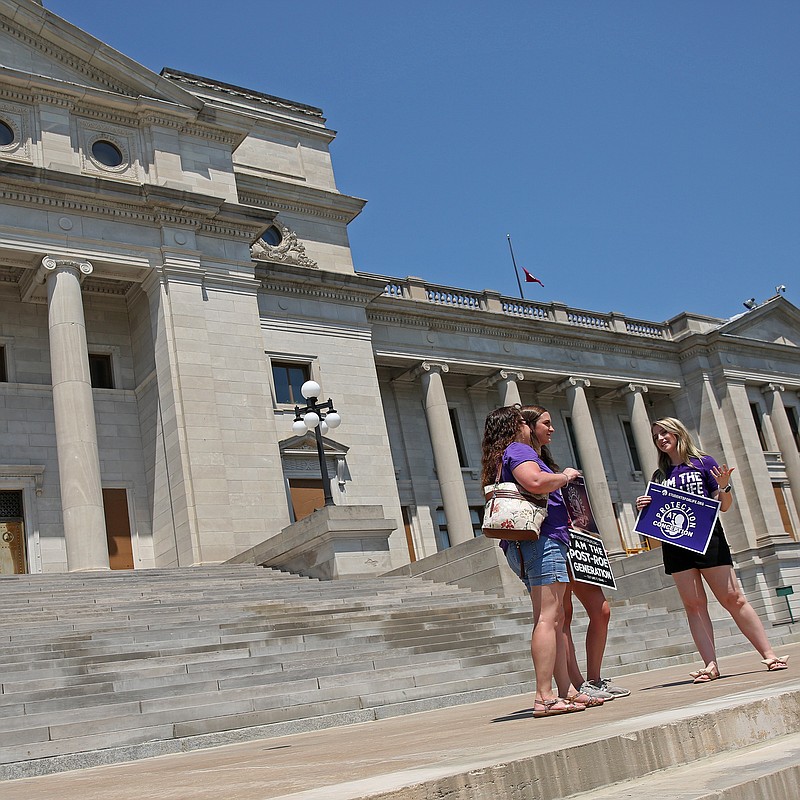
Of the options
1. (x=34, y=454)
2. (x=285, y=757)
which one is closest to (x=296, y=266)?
(x=34, y=454)

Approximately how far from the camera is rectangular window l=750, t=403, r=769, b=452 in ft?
141

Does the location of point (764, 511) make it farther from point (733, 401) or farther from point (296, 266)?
point (296, 266)

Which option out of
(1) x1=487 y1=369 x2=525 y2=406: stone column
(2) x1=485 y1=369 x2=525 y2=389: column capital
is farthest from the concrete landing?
(2) x1=485 y1=369 x2=525 y2=389: column capital

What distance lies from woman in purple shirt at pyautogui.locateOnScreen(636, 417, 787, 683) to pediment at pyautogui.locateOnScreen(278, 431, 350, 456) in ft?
69.7

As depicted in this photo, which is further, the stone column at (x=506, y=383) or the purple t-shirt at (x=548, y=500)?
the stone column at (x=506, y=383)

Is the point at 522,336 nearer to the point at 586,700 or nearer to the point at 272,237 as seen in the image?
the point at 272,237

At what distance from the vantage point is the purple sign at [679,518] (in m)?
7.55

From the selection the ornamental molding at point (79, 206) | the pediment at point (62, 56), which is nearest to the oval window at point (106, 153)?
the pediment at point (62, 56)

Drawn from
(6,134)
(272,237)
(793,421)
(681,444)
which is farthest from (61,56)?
(793,421)

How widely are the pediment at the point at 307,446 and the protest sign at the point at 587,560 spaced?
2204cm

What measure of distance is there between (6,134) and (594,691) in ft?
78.6

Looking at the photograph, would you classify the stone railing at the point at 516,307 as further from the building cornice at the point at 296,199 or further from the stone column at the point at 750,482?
the stone column at the point at 750,482

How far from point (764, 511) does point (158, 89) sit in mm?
29395

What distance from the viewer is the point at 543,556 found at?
249 inches
